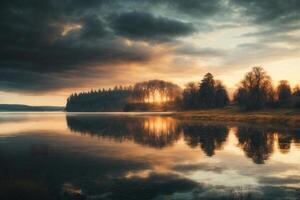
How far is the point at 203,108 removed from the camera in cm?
17475

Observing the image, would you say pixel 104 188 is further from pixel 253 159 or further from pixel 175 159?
pixel 253 159

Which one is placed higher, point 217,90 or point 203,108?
point 217,90

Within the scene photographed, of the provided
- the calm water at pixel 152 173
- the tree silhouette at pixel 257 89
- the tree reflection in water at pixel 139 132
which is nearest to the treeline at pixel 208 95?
the tree silhouette at pixel 257 89

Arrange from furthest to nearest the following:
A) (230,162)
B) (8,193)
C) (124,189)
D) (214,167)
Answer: (230,162) < (214,167) < (124,189) < (8,193)

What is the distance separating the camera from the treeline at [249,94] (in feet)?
413

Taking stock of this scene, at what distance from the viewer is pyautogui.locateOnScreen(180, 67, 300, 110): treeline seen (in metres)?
126

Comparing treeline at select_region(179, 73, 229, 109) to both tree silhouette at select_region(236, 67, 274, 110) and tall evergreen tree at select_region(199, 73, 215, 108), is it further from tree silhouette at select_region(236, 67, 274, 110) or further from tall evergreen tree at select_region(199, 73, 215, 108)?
tree silhouette at select_region(236, 67, 274, 110)

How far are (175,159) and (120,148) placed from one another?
11.0m

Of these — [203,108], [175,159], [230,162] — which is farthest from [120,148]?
[203,108]

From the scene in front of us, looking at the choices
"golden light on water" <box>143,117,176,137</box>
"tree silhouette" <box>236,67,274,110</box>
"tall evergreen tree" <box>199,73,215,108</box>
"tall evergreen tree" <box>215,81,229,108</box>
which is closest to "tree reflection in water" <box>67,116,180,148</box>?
"golden light on water" <box>143,117,176,137</box>

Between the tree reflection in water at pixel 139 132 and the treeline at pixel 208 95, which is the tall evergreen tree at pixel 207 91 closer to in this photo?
the treeline at pixel 208 95

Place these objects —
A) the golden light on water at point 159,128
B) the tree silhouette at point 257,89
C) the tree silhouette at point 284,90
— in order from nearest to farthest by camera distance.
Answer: the golden light on water at point 159,128 < the tree silhouette at point 257,89 < the tree silhouette at point 284,90

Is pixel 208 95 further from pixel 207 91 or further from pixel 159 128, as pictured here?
pixel 159 128

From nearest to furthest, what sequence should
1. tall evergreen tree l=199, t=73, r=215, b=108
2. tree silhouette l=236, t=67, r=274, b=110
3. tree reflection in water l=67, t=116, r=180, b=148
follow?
tree reflection in water l=67, t=116, r=180, b=148 → tree silhouette l=236, t=67, r=274, b=110 → tall evergreen tree l=199, t=73, r=215, b=108
